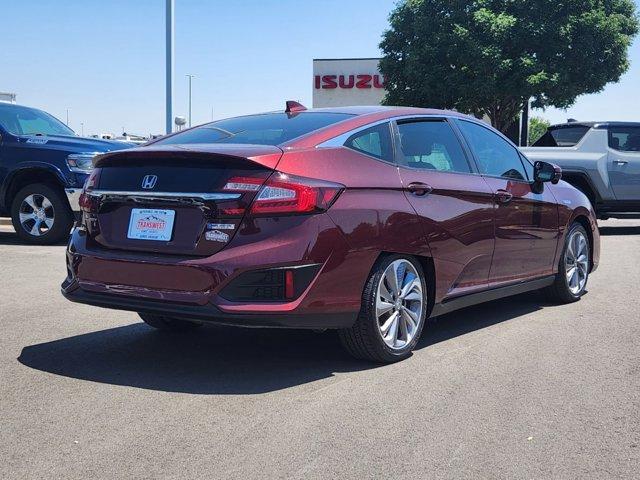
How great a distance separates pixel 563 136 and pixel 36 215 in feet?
28.4

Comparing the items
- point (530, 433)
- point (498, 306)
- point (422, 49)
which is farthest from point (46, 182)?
point (422, 49)

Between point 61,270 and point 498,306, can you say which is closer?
point 498,306

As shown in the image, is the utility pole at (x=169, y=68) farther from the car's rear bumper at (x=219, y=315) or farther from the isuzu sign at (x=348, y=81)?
the isuzu sign at (x=348, y=81)

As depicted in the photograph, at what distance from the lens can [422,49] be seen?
96.4 feet

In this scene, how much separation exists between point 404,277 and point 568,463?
69.0 inches

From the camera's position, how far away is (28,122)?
36.2 feet

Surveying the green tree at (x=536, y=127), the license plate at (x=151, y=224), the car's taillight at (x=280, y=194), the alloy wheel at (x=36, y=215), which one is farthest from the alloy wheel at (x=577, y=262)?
the green tree at (x=536, y=127)

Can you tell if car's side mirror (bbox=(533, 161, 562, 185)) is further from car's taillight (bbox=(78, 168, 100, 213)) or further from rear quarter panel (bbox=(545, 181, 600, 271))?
car's taillight (bbox=(78, 168, 100, 213))

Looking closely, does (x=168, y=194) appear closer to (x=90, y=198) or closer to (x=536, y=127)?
(x=90, y=198)

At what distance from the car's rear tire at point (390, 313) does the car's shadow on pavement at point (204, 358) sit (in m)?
0.16

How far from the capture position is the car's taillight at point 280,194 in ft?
13.0

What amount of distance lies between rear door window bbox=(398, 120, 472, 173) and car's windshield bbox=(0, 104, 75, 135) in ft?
23.8

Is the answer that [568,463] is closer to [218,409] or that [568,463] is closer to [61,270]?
[218,409]

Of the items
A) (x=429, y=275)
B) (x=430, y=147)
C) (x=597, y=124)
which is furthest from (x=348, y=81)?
(x=429, y=275)
